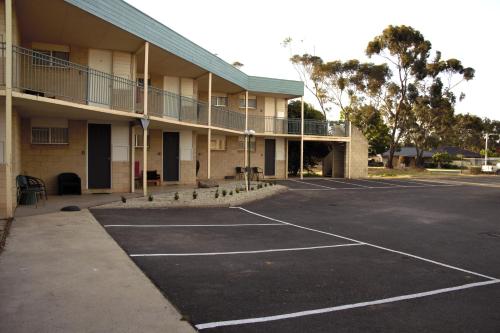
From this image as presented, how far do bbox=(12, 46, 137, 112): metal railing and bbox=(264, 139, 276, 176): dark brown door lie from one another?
13.5 meters

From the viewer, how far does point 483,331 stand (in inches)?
172

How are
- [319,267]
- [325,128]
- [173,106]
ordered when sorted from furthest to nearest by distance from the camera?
[325,128] < [173,106] < [319,267]

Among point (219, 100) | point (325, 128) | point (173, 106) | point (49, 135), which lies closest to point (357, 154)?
point (325, 128)

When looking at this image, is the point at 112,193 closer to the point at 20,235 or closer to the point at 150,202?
the point at 150,202

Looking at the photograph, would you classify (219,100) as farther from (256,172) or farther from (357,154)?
(357,154)

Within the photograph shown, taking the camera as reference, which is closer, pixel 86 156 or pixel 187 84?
pixel 86 156

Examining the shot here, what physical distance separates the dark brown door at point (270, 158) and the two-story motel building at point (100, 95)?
338cm

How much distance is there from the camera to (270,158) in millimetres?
29094

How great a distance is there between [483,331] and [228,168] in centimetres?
2299

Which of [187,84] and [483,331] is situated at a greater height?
[187,84]

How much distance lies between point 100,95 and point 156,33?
119 inches

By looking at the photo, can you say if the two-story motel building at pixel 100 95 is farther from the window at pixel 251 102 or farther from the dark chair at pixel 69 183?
the window at pixel 251 102

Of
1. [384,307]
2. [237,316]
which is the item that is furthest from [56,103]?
[384,307]

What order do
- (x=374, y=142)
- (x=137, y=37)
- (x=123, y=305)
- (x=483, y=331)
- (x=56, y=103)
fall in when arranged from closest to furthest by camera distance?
(x=483, y=331) → (x=123, y=305) → (x=56, y=103) → (x=137, y=37) → (x=374, y=142)
